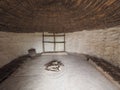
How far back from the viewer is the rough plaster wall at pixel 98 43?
11.4 ft

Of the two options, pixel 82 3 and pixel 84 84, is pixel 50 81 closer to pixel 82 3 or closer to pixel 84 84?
pixel 84 84

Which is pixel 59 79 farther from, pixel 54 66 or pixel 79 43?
pixel 79 43

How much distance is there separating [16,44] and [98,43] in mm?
3132

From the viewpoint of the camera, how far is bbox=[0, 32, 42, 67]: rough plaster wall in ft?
15.1

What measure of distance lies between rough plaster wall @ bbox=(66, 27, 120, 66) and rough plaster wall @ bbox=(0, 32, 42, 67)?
134 centimetres

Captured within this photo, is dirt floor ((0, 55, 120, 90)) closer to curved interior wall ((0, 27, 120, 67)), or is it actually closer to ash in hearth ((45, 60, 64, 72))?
ash in hearth ((45, 60, 64, 72))

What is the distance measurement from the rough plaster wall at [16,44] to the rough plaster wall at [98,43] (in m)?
1.34

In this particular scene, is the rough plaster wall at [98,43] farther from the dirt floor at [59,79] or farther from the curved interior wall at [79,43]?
the dirt floor at [59,79]

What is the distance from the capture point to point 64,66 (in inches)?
154

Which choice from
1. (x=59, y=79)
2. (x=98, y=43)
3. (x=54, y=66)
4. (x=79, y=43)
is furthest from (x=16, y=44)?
(x=98, y=43)

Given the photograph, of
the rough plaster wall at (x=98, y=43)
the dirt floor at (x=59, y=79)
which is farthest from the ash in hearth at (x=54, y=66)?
the rough plaster wall at (x=98, y=43)

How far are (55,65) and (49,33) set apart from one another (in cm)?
200

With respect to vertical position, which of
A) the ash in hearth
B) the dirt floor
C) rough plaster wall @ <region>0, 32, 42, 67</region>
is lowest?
the dirt floor

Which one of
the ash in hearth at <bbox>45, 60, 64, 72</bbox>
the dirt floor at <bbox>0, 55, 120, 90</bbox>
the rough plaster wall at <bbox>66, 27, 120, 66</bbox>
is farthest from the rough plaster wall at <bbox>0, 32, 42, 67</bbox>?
the ash in hearth at <bbox>45, 60, 64, 72</bbox>
